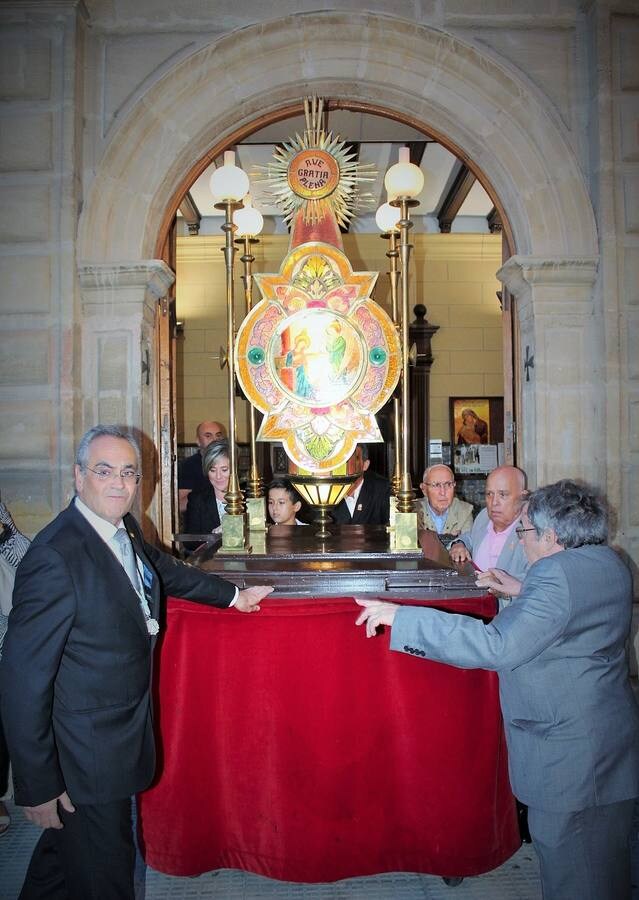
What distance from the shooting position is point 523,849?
2.83 meters

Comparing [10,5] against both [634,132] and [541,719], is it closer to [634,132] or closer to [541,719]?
[634,132]

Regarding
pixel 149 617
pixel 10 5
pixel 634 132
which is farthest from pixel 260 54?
pixel 149 617

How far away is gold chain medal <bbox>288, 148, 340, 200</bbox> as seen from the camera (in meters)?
3.43

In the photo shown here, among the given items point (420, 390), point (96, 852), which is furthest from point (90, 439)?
point (420, 390)

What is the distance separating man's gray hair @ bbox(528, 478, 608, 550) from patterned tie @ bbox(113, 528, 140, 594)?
1174mm

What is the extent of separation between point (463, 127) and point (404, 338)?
183 cm

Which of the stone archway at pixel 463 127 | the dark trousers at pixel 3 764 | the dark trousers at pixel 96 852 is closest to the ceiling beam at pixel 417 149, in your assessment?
the stone archway at pixel 463 127

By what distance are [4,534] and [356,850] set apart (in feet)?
6.51

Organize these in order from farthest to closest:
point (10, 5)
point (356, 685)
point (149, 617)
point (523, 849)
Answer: point (10, 5), point (523, 849), point (356, 685), point (149, 617)

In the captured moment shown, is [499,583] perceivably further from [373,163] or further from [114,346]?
[373,163]

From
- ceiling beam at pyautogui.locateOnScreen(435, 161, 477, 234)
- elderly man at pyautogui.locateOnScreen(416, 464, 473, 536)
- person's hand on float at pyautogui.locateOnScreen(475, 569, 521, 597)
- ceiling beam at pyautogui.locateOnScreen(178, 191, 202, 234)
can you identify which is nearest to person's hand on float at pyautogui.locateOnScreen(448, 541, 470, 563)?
person's hand on float at pyautogui.locateOnScreen(475, 569, 521, 597)

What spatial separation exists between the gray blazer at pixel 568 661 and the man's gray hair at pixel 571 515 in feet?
0.14

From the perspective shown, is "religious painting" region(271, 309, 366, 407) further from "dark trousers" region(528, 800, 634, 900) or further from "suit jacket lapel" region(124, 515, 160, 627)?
"dark trousers" region(528, 800, 634, 900)

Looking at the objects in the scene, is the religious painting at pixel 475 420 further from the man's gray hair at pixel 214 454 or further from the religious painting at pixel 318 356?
the religious painting at pixel 318 356
